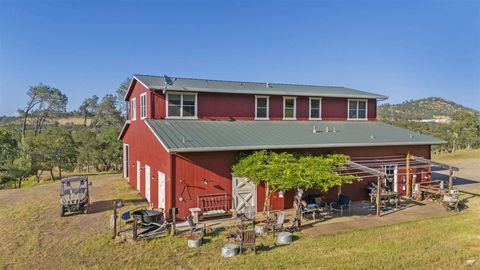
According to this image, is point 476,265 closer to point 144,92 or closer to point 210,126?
point 210,126

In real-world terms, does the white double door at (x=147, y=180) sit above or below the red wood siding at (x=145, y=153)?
below

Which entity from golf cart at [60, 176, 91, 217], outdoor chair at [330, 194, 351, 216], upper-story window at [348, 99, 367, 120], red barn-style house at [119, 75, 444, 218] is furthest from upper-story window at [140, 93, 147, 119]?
upper-story window at [348, 99, 367, 120]

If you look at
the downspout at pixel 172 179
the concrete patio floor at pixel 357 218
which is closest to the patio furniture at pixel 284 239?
the concrete patio floor at pixel 357 218

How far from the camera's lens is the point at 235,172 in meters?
14.4

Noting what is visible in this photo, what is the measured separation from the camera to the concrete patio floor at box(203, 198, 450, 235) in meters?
12.9

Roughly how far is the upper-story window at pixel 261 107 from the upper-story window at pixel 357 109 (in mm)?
6003

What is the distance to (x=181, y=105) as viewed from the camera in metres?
17.3

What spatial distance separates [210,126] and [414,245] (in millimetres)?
9956

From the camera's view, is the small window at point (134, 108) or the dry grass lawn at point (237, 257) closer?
the dry grass lawn at point (237, 257)

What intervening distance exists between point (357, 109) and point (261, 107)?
7033mm

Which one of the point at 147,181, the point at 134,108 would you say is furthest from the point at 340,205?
the point at 134,108

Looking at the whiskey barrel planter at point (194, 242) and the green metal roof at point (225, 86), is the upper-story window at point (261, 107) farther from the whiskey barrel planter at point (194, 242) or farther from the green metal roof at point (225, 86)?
the whiskey barrel planter at point (194, 242)

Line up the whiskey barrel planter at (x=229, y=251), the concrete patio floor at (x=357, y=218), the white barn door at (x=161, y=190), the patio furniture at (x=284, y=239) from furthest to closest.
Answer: the white barn door at (x=161, y=190)
the concrete patio floor at (x=357, y=218)
the patio furniture at (x=284, y=239)
the whiskey barrel planter at (x=229, y=251)

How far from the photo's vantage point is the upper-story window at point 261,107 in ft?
63.0
